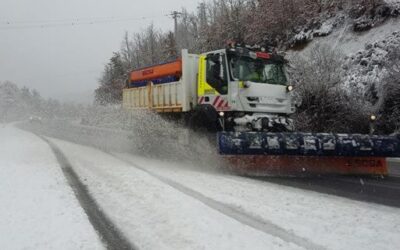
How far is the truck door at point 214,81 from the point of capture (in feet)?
37.4

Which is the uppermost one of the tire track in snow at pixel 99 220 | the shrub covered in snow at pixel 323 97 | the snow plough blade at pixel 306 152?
the shrub covered in snow at pixel 323 97

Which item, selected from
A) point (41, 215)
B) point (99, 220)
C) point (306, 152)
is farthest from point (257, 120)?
point (41, 215)

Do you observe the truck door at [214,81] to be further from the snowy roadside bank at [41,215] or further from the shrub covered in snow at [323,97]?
the shrub covered in snow at [323,97]

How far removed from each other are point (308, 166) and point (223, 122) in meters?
2.32

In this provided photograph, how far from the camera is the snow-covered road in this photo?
17.4 ft

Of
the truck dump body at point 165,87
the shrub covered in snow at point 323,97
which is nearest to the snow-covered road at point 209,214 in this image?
the truck dump body at point 165,87

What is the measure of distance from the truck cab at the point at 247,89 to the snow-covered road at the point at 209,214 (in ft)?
6.22

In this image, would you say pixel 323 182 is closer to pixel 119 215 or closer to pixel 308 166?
pixel 308 166

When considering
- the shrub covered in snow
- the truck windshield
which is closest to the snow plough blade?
the truck windshield

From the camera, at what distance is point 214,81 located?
1170 cm

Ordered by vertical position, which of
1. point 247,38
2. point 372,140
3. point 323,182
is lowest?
point 323,182

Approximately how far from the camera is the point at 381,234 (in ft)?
18.2

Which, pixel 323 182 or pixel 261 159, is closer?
pixel 323 182

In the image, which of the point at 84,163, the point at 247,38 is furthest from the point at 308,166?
the point at 247,38
